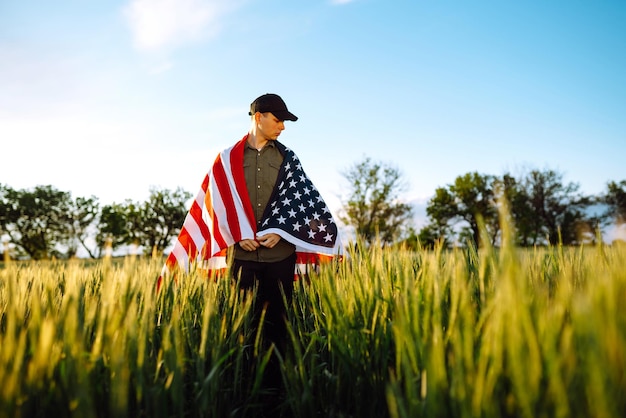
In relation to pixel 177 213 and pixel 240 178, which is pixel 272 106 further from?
pixel 177 213

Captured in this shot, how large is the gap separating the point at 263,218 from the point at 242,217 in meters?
0.18

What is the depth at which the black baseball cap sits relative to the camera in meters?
3.56

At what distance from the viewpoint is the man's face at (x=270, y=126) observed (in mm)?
3578

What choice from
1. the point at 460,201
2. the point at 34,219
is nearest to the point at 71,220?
the point at 34,219

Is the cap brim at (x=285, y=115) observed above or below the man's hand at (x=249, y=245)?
above

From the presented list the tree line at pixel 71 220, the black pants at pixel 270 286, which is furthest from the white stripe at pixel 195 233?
the tree line at pixel 71 220

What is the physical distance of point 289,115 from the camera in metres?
3.64

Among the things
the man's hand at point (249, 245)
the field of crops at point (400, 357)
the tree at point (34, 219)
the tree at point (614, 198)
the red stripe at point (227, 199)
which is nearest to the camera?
the field of crops at point (400, 357)

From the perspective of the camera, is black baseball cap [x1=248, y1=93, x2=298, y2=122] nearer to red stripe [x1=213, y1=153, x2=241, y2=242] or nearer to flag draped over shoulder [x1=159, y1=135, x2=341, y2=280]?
flag draped over shoulder [x1=159, y1=135, x2=341, y2=280]

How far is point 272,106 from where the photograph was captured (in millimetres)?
3564

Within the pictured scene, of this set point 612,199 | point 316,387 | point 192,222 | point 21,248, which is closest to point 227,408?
point 316,387

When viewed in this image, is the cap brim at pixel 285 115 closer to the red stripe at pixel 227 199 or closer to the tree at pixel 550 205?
the red stripe at pixel 227 199

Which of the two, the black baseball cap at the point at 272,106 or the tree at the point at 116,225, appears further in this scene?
the tree at the point at 116,225

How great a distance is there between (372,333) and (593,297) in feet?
2.84
